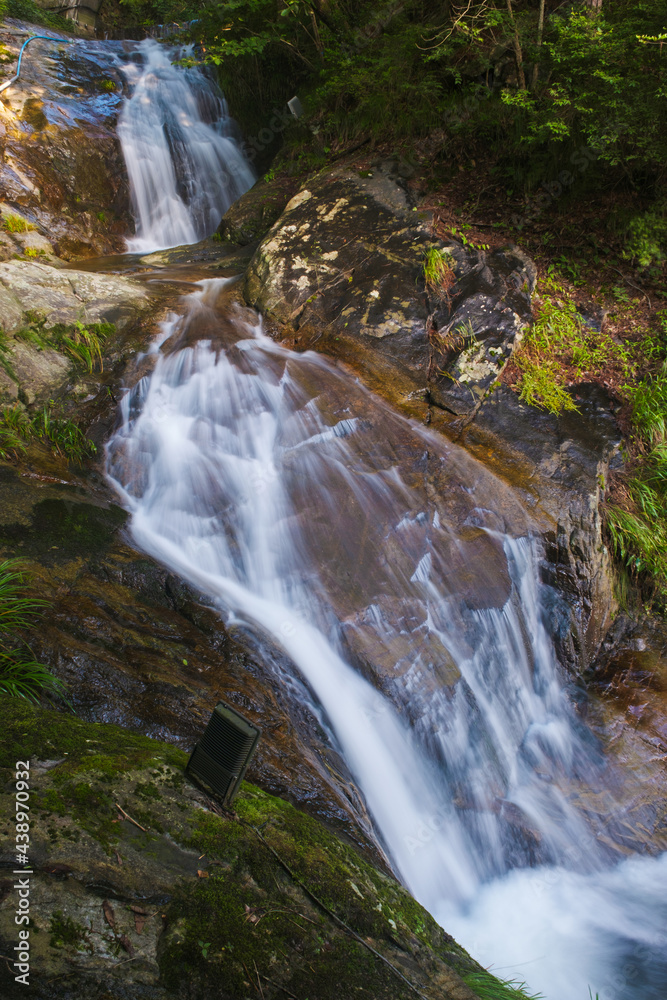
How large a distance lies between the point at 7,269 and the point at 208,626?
4.45 meters

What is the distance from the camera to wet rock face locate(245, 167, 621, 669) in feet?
16.9

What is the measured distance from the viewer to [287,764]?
296 centimetres

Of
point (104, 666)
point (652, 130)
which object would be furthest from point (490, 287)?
point (104, 666)

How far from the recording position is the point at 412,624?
14.5 feet

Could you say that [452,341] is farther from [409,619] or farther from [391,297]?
[409,619]

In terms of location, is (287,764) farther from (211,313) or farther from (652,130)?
(652,130)

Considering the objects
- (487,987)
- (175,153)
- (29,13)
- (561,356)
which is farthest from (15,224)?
(29,13)

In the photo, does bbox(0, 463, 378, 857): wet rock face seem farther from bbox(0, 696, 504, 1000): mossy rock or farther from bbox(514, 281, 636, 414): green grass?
bbox(514, 281, 636, 414): green grass

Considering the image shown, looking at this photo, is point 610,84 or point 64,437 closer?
point 64,437

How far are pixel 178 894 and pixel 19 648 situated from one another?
1.57 metres

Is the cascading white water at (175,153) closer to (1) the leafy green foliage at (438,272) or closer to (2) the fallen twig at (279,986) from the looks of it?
(1) the leafy green foliage at (438,272)

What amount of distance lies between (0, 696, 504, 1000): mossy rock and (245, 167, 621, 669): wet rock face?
11.0 feet

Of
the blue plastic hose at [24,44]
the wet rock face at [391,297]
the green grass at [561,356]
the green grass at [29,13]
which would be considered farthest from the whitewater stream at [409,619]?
the green grass at [29,13]

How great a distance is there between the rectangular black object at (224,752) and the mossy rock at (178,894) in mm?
86
